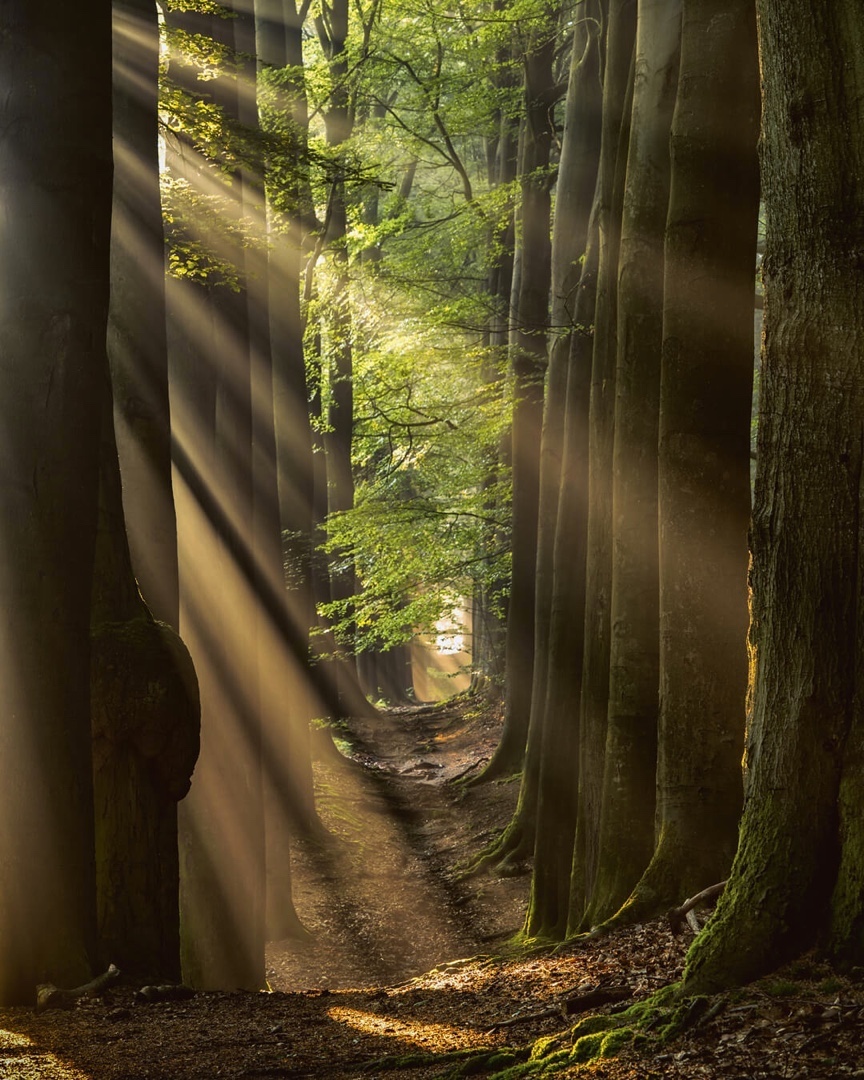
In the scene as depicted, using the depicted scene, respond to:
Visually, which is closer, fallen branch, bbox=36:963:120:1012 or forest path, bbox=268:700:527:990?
fallen branch, bbox=36:963:120:1012

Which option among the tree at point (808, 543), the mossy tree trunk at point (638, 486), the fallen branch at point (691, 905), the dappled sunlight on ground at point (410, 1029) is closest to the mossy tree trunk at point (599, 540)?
the mossy tree trunk at point (638, 486)

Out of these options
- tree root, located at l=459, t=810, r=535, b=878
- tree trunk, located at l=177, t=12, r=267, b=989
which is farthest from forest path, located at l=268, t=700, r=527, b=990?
tree trunk, located at l=177, t=12, r=267, b=989

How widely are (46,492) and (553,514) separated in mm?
8774

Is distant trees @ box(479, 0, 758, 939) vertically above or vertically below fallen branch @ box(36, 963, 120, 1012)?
above

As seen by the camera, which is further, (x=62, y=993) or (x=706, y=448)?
(x=706, y=448)

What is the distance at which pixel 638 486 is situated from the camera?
752 cm

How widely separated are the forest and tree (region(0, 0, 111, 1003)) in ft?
0.05

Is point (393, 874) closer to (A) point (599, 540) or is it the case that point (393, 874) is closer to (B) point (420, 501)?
(B) point (420, 501)

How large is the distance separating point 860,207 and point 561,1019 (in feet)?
10.4

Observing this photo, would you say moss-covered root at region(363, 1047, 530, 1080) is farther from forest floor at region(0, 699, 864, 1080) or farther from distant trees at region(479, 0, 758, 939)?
distant trees at region(479, 0, 758, 939)

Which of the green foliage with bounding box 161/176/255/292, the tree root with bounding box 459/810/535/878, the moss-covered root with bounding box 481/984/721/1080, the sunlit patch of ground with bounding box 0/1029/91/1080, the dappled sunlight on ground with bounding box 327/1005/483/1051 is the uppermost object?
the green foliage with bounding box 161/176/255/292

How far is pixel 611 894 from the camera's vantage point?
23.7 feet

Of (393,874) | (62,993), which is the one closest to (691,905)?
(62,993)

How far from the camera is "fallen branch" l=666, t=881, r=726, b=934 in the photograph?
512cm
